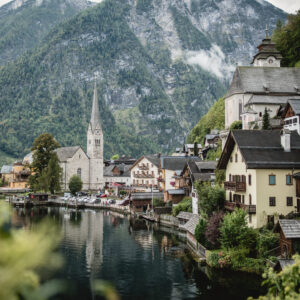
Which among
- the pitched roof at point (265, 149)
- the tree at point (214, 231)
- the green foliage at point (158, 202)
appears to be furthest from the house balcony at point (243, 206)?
the green foliage at point (158, 202)

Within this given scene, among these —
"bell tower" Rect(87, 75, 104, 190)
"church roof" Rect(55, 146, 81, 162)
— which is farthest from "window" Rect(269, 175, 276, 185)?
"bell tower" Rect(87, 75, 104, 190)

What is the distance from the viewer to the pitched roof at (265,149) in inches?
1577

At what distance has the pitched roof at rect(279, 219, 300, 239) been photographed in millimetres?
33062

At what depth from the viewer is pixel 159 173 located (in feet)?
346

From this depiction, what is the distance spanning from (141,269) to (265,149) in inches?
674

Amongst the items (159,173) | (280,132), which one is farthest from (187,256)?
(159,173)

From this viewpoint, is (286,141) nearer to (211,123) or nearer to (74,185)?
(211,123)

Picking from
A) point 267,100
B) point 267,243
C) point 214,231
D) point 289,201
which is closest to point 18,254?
point 267,243

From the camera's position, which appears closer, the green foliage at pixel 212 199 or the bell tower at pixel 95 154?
the green foliage at pixel 212 199

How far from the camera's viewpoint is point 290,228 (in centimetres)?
3388

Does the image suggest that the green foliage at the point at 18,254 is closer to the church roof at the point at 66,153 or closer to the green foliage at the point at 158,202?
the green foliage at the point at 158,202

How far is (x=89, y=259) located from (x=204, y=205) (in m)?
15.0

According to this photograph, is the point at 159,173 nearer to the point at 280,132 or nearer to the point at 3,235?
the point at 280,132

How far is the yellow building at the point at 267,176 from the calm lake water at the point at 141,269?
7.95 m
